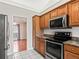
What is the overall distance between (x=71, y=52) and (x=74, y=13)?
42.8 inches

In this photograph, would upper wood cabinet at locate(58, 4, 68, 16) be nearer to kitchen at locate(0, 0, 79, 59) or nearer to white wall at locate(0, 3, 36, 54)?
kitchen at locate(0, 0, 79, 59)

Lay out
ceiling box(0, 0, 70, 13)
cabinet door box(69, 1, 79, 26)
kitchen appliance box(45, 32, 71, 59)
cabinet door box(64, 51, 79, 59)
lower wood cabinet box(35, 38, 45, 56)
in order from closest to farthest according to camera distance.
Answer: cabinet door box(64, 51, 79, 59), cabinet door box(69, 1, 79, 26), kitchen appliance box(45, 32, 71, 59), lower wood cabinet box(35, 38, 45, 56), ceiling box(0, 0, 70, 13)

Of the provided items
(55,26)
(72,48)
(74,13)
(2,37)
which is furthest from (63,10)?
(2,37)

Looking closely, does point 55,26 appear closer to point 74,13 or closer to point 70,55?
point 74,13

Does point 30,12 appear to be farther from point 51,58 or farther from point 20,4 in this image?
point 51,58

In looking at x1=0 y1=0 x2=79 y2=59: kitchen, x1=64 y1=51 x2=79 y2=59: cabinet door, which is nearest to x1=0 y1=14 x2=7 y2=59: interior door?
x1=0 y1=0 x2=79 y2=59: kitchen

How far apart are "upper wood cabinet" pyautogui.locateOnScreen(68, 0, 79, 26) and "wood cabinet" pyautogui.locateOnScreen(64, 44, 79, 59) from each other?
68 cm

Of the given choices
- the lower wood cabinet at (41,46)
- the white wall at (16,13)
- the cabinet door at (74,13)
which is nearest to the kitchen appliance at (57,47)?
the lower wood cabinet at (41,46)

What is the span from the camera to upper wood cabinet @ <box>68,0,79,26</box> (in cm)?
274

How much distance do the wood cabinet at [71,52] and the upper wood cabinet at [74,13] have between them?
0.68 meters

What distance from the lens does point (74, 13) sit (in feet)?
9.32

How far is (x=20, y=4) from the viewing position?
5715mm

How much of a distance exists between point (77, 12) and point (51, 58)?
1.86m

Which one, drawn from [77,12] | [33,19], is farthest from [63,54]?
[33,19]
